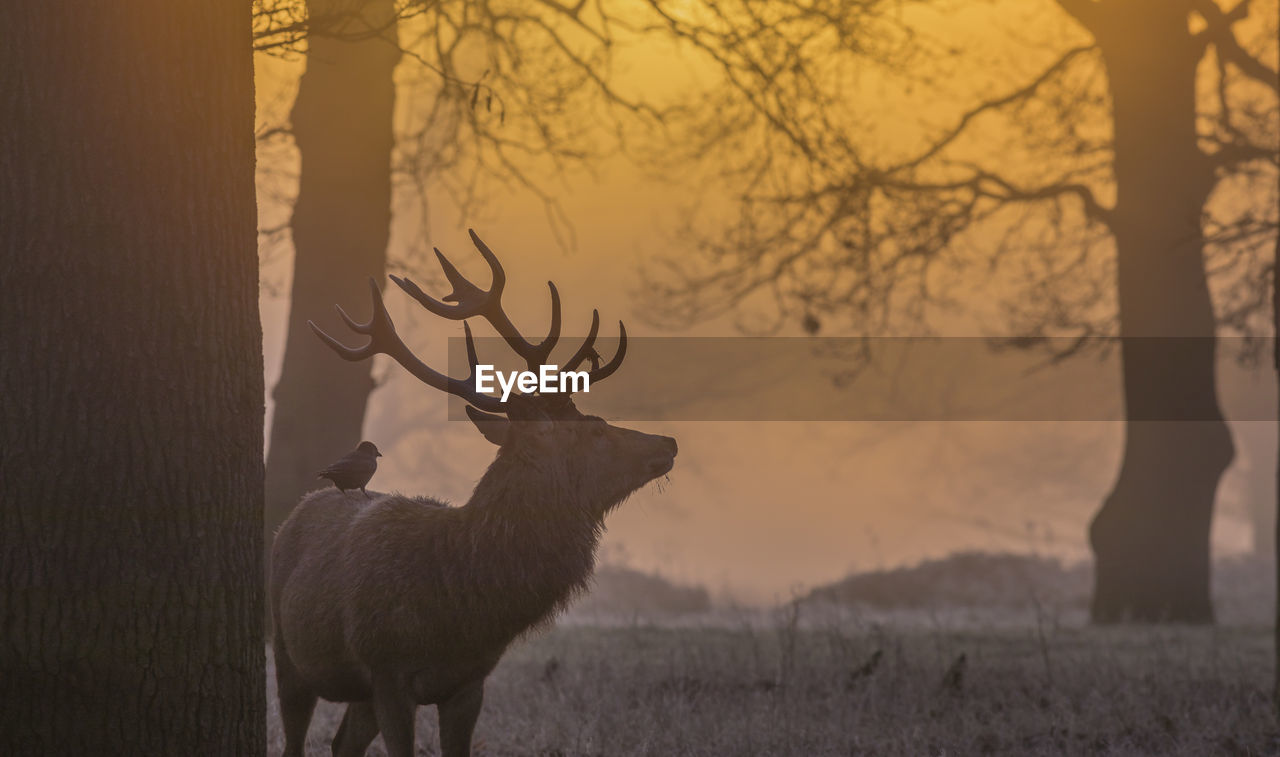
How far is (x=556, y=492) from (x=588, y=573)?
43cm

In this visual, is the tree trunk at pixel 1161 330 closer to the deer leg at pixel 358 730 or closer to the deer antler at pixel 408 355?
the deer antler at pixel 408 355

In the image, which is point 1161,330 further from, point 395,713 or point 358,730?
point 395,713

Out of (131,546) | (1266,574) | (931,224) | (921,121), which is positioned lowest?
(1266,574)

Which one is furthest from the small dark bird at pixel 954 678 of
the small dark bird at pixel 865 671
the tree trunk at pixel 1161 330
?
the tree trunk at pixel 1161 330

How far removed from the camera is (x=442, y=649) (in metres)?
5.80

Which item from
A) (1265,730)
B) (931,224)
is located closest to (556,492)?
(1265,730)

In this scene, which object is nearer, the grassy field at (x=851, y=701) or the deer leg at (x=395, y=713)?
the deer leg at (x=395, y=713)

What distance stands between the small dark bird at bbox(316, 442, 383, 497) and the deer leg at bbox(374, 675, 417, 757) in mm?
1469

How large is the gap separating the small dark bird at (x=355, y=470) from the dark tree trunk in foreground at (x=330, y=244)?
393 cm

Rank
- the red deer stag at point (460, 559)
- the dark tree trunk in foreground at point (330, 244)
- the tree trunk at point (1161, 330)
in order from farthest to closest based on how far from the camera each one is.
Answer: the tree trunk at point (1161, 330) → the dark tree trunk in foreground at point (330, 244) → the red deer stag at point (460, 559)

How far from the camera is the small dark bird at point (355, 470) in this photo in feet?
23.2

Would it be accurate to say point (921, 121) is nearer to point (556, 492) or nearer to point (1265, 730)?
point (1265, 730)

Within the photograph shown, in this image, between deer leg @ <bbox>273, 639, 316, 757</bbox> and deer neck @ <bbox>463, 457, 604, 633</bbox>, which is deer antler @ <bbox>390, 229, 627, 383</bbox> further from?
deer leg @ <bbox>273, 639, 316, 757</bbox>

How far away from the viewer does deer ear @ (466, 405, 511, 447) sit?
603 centimetres
